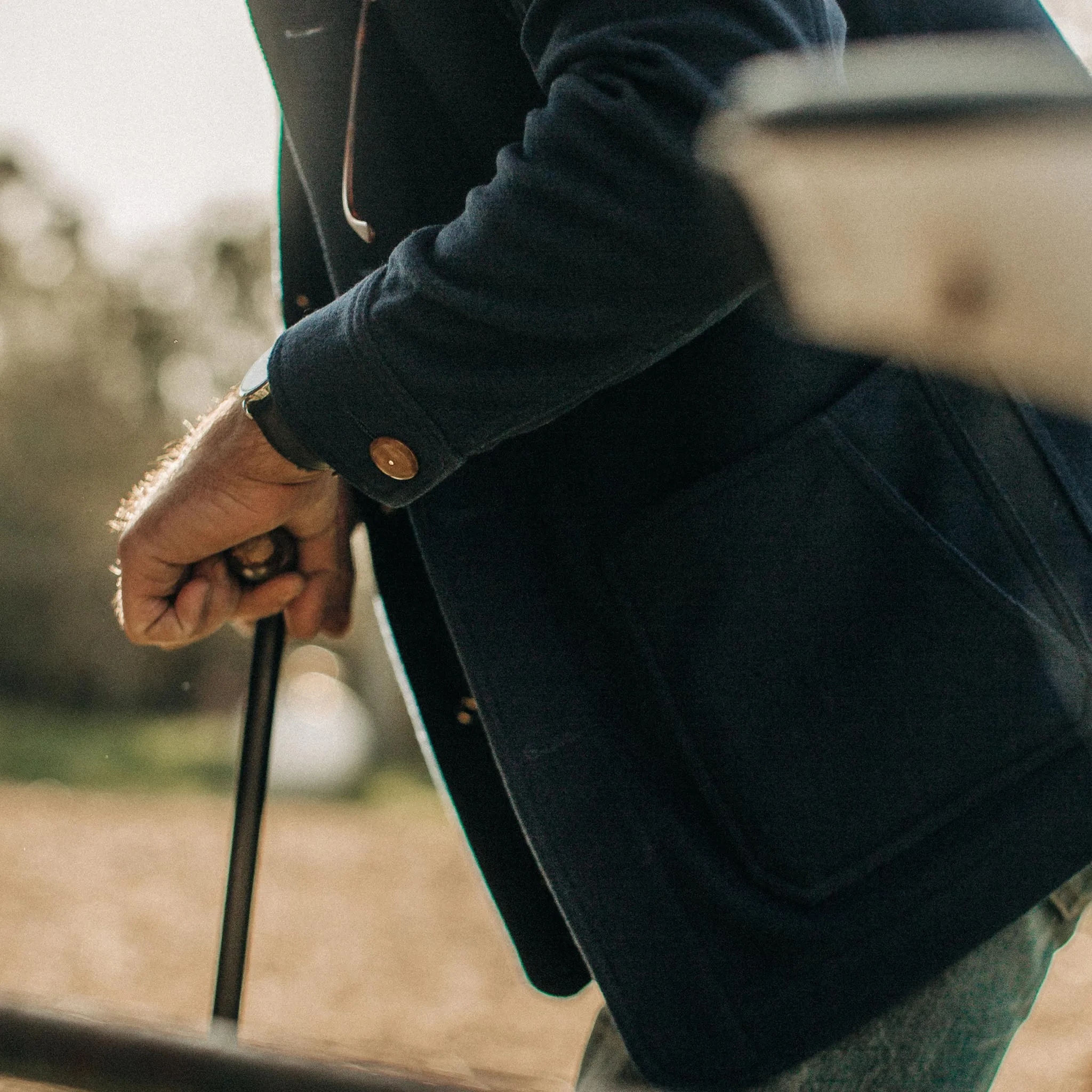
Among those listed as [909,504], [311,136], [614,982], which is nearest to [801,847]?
[614,982]

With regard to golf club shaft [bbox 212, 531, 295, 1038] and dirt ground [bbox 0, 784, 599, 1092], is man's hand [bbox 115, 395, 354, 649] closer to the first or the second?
golf club shaft [bbox 212, 531, 295, 1038]

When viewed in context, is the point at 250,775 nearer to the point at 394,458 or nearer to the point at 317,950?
the point at 394,458

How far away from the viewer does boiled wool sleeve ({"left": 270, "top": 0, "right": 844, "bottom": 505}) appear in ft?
2.70

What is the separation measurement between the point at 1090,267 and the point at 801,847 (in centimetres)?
55

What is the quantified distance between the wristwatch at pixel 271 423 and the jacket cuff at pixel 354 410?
32 mm

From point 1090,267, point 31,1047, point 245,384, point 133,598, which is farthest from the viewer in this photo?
point 133,598

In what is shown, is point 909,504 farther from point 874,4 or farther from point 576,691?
point 874,4

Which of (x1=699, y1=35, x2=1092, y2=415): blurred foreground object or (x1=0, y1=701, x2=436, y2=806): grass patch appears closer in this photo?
(x1=699, y1=35, x2=1092, y2=415): blurred foreground object

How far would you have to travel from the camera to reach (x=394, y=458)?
96 centimetres

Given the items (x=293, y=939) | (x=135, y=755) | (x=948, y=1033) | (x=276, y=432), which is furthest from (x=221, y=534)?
(x=135, y=755)

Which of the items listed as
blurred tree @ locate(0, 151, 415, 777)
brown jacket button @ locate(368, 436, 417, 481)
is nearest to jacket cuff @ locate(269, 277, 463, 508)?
brown jacket button @ locate(368, 436, 417, 481)

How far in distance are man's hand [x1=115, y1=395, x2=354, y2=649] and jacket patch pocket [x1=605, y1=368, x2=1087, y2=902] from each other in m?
0.42

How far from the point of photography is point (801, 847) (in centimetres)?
97

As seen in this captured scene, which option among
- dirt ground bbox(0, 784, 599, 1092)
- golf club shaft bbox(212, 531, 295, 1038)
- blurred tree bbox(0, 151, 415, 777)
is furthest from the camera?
blurred tree bbox(0, 151, 415, 777)
